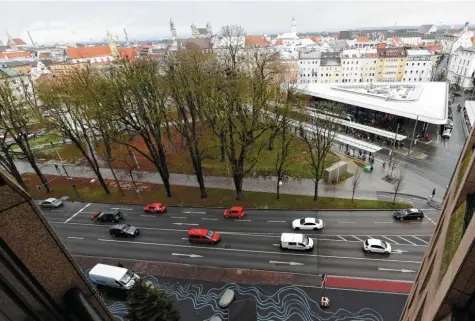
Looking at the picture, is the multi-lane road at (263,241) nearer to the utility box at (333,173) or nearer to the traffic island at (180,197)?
the traffic island at (180,197)

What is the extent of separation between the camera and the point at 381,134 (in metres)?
47.8

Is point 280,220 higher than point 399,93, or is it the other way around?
A: point 399,93

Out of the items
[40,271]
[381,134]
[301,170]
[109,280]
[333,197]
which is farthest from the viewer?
[381,134]

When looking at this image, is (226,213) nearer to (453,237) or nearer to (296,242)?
(296,242)

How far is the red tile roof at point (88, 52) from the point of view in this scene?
525 ft

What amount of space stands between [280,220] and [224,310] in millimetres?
11883

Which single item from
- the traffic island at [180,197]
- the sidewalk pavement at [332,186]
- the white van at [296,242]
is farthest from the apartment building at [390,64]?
the white van at [296,242]

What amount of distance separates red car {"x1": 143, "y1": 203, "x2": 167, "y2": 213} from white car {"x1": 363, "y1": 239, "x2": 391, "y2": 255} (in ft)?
Answer: 71.9

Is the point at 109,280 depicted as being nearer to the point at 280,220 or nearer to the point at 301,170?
the point at 280,220

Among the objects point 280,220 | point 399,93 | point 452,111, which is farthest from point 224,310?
point 452,111

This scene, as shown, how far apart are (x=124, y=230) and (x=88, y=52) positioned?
17669 centimetres

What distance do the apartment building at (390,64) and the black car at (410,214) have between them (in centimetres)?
7913

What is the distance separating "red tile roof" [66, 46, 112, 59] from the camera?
16000 cm

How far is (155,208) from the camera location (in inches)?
1257
